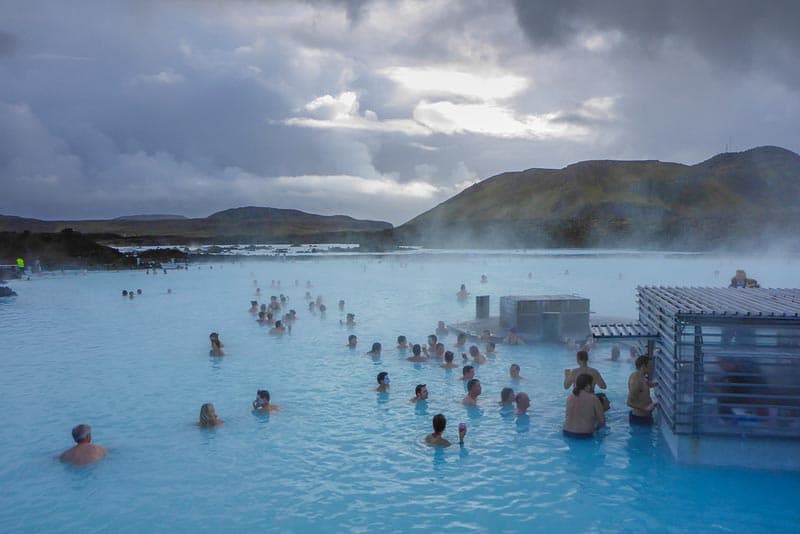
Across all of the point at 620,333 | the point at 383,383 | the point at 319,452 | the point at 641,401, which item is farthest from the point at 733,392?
the point at 383,383

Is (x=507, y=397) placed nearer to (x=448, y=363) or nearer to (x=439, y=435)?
(x=439, y=435)

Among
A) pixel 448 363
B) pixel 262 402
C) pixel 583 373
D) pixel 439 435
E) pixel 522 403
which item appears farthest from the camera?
pixel 448 363

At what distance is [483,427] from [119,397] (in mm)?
A: 7254

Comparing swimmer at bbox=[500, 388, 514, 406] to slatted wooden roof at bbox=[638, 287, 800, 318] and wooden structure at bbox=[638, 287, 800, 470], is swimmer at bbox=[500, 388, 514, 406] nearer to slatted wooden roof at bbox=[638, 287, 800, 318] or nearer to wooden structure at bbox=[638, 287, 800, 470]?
slatted wooden roof at bbox=[638, 287, 800, 318]

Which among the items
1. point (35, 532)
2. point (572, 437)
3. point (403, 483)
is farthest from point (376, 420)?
point (35, 532)

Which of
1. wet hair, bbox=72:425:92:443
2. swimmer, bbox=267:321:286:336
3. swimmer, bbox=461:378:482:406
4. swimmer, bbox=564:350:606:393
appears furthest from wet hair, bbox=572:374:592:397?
swimmer, bbox=267:321:286:336

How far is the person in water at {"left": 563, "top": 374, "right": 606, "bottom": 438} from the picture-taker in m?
8.54

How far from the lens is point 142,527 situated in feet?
21.4

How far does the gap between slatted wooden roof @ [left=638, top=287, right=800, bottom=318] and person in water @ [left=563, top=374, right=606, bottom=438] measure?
1.61 meters

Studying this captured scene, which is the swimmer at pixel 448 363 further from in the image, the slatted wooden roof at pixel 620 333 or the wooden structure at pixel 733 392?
the wooden structure at pixel 733 392

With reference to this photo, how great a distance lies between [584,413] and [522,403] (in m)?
1.45

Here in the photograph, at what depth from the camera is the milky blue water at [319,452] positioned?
673 cm

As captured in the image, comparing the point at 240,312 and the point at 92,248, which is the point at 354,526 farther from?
the point at 92,248

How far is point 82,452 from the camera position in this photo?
8.23 metres
